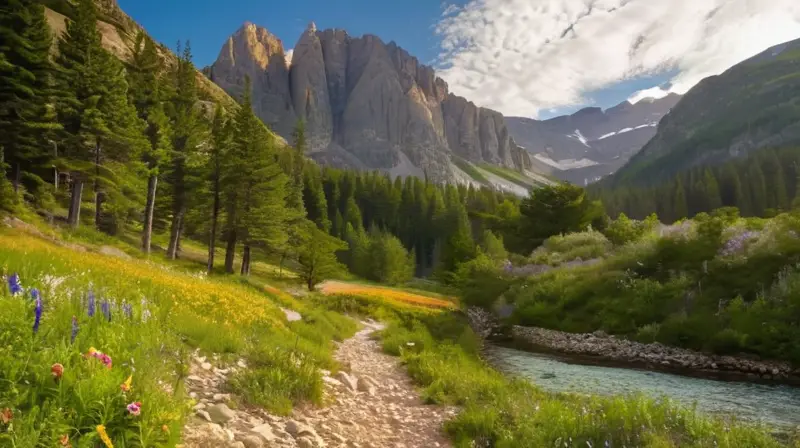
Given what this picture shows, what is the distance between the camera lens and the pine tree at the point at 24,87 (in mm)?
30047

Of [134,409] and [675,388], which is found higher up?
[134,409]

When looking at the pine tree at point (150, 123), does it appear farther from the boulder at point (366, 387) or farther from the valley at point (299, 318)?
the boulder at point (366, 387)

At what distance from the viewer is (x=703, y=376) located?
1609 cm

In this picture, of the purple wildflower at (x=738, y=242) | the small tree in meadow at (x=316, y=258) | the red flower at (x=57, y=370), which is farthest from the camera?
the small tree in meadow at (x=316, y=258)

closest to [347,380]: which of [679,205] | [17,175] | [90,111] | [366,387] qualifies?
[366,387]

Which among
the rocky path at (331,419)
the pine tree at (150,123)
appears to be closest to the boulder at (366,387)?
the rocky path at (331,419)

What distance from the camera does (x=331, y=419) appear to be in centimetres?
690

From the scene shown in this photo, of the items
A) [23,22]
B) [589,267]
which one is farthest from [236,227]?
[589,267]

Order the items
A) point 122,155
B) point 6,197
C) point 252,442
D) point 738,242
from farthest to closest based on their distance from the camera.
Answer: point 122,155
point 6,197
point 738,242
point 252,442

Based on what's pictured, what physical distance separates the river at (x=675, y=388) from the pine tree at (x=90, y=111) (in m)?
30.3

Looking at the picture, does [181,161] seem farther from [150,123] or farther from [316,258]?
[316,258]

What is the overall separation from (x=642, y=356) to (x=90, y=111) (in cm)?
3597

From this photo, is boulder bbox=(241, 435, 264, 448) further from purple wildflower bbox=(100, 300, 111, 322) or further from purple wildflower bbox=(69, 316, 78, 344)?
purple wildflower bbox=(100, 300, 111, 322)

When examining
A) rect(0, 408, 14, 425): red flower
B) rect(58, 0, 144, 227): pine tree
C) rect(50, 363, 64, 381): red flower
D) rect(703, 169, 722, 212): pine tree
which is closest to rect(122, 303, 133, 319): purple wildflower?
rect(50, 363, 64, 381): red flower
